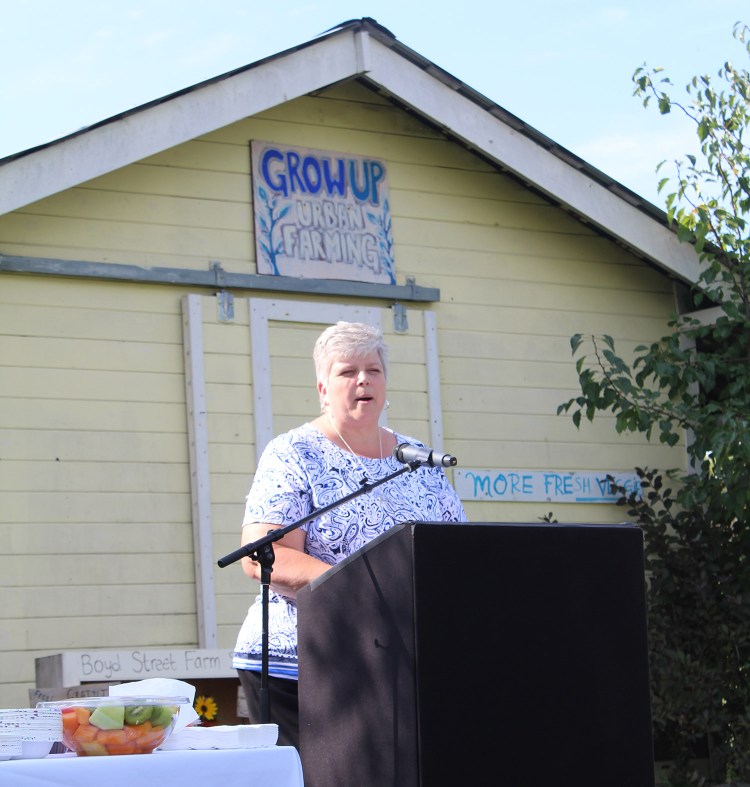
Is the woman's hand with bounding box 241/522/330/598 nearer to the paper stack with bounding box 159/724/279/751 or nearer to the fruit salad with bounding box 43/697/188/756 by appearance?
the paper stack with bounding box 159/724/279/751

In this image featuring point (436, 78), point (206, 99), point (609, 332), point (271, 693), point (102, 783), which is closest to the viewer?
point (102, 783)

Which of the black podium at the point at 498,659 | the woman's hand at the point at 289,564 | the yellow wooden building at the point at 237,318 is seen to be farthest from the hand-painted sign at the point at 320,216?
the black podium at the point at 498,659

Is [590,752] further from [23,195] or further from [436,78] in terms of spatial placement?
[436,78]

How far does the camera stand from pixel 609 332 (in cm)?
789

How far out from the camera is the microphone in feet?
11.2

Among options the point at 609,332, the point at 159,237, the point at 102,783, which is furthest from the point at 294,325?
the point at 102,783

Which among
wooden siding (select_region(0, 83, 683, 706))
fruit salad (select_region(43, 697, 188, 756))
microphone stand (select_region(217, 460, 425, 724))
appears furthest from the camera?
wooden siding (select_region(0, 83, 683, 706))

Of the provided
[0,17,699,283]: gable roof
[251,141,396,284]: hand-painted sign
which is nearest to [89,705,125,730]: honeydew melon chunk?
[0,17,699,283]: gable roof

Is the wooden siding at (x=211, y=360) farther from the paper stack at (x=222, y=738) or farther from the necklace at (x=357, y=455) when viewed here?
the paper stack at (x=222, y=738)

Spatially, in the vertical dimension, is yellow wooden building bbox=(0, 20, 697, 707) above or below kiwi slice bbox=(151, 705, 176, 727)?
above

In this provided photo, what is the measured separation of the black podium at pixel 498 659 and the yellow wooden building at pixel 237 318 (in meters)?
3.62

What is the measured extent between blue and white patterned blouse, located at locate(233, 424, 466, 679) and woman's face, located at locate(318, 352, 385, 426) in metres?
0.10

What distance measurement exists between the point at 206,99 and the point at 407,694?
15.1 ft

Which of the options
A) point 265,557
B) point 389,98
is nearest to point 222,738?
point 265,557
